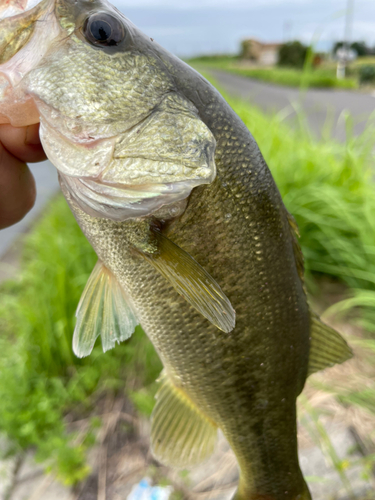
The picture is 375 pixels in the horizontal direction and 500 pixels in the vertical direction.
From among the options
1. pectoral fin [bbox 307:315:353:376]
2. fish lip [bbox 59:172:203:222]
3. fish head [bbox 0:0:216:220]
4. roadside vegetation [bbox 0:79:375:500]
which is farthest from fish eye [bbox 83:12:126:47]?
roadside vegetation [bbox 0:79:375:500]

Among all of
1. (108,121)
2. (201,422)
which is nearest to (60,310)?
(201,422)

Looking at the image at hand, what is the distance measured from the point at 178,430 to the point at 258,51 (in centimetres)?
4184

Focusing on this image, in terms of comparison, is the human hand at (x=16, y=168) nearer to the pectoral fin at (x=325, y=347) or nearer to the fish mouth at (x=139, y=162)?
the fish mouth at (x=139, y=162)

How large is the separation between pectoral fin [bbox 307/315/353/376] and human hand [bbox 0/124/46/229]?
815 mm

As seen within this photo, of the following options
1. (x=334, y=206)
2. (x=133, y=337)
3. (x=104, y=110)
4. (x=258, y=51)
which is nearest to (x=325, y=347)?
(x=104, y=110)

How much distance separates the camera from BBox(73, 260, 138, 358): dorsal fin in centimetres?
90

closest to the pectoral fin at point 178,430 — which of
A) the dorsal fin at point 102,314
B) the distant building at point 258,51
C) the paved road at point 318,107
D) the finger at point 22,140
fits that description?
the dorsal fin at point 102,314

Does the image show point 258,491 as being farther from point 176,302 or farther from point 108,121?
point 108,121

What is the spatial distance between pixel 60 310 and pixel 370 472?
1.46m

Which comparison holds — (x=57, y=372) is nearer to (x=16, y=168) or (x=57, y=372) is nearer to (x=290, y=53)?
(x=16, y=168)

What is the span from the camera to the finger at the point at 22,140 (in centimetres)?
89

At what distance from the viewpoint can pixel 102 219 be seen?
2.66ft

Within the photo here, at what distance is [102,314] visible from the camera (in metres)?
0.93

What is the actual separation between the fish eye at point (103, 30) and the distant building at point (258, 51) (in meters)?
39.2
